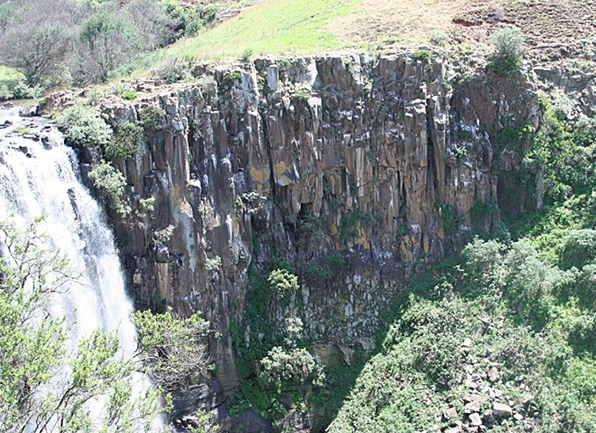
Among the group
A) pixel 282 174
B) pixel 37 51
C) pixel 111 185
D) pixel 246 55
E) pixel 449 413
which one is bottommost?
pixel 449 413

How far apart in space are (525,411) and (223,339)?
12559 mm

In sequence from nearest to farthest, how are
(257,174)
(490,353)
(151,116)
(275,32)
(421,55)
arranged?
1. (151,116)
2. (490,353)
3. (257,174)
4. (421,55)
5. (275,32)

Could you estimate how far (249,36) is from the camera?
120 ft

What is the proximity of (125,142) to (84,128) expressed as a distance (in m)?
1.59

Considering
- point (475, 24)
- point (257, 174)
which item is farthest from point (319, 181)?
point (475, 24)

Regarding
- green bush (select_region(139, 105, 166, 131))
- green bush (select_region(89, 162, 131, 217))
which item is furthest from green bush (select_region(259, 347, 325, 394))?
green bush (select_region(139, 105, 166, 131))

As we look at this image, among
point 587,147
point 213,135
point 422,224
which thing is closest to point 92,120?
point 213,135

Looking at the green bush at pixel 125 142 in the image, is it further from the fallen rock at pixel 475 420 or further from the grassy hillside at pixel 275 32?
the fallen rock at pixel 475 420

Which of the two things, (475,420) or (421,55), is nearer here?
(475,420)

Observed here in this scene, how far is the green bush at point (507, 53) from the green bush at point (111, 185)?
19881mm

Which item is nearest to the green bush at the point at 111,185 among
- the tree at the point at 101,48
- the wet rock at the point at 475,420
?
the tree at the point at 101,48

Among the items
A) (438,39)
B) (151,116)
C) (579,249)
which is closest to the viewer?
(151,116)

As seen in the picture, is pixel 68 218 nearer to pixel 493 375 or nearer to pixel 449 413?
pixel 449 413

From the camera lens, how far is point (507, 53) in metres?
33.5
